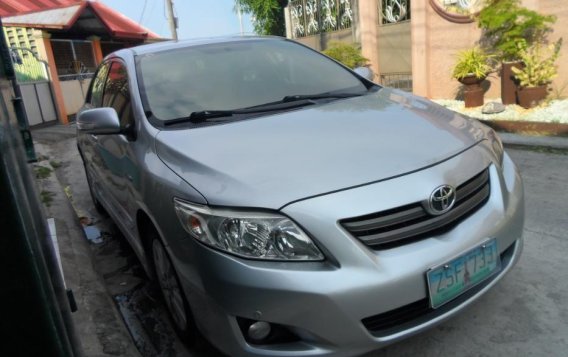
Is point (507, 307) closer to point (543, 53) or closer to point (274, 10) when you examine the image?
point (543, 53)

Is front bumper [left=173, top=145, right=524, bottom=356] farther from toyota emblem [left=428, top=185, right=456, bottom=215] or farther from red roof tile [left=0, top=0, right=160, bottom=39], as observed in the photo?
red roof tile [left=0, top=0, right=160, bottom=39]

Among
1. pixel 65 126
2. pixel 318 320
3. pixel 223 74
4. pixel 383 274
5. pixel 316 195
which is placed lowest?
pixel 65 126

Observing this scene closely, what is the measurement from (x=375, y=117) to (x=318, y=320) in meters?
Result: 1.14

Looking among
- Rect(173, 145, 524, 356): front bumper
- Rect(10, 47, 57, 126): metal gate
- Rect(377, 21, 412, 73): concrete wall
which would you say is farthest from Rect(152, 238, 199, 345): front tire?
Rect(10, 47, 57, 126): metal gate

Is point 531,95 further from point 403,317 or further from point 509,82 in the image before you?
point 403,317

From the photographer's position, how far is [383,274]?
1715 mm

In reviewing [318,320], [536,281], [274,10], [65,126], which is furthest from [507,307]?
[274,10]

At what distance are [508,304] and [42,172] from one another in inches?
227

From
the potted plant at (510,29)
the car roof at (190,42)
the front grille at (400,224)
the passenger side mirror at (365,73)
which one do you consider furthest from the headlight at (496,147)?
the potted plant at (510,29)

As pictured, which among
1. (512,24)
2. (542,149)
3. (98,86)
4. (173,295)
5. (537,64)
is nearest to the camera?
(173,295)

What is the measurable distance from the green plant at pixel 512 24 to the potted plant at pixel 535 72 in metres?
0.16

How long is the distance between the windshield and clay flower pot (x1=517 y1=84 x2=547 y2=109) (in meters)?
4.27

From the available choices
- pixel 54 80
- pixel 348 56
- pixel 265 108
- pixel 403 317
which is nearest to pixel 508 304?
pixel 403 317

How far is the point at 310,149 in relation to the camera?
206cm
